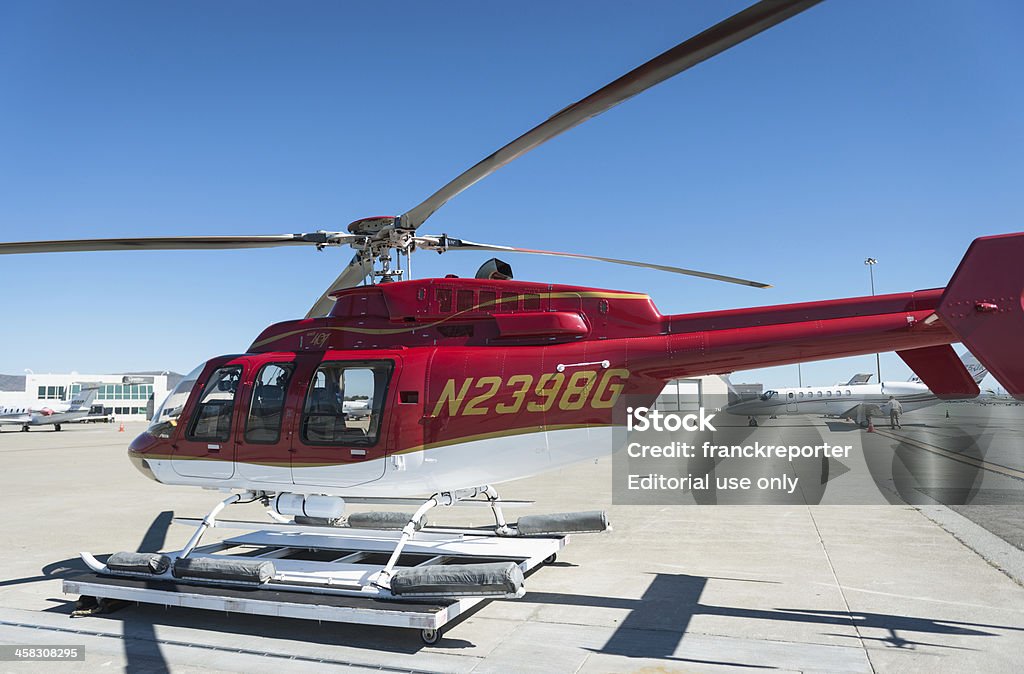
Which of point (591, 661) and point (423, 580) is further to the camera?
point (423, 580)

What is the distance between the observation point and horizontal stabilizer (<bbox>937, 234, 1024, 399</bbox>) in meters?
5.52

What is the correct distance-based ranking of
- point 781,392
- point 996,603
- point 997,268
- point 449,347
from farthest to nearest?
1. point 781,392
2. point 449,347
3. point 996,603
4. point 997,268

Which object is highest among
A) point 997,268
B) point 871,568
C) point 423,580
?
point 997,268

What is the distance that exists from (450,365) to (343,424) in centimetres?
134

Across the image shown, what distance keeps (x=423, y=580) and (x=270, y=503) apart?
3184 millimetres

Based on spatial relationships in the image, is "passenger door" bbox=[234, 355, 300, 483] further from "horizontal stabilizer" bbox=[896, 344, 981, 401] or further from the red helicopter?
"horizontal stabilizer" bbox=[896, 344, 981, 401]

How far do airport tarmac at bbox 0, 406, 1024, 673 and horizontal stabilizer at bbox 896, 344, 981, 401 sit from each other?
6.95 feet

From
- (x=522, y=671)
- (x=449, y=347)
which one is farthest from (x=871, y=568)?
(x=449, y=347)

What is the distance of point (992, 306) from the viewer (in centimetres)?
564

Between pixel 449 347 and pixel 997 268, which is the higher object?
pixel 997 268

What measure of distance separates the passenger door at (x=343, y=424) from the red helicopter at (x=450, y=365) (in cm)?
2

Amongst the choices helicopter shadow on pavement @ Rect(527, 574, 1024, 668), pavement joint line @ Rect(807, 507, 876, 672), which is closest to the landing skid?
helicopter shadow on pavement @ Rect(527, 574, 1024, 668)

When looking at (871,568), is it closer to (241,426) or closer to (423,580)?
(423,580)

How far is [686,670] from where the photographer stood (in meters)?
5.18
